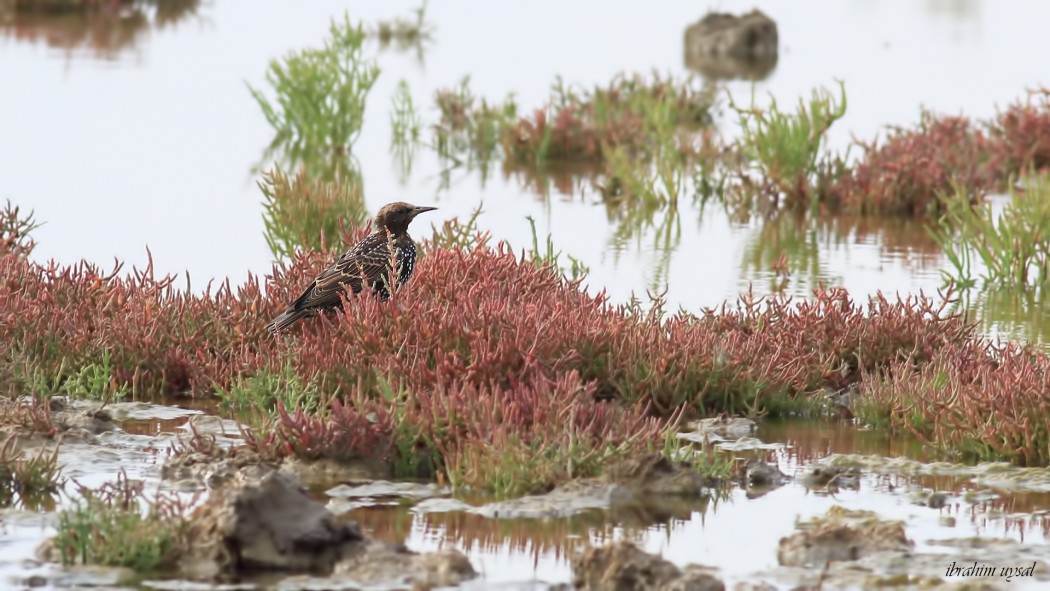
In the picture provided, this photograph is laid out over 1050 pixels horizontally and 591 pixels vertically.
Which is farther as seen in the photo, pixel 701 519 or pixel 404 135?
pixel 404 135

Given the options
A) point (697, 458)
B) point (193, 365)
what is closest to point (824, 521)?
point (697, 458)

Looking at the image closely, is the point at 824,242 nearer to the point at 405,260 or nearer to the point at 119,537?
the point at 405,260

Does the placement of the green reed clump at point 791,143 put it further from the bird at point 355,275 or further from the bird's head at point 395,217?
the bird at point 355,275

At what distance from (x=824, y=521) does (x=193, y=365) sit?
401 cm

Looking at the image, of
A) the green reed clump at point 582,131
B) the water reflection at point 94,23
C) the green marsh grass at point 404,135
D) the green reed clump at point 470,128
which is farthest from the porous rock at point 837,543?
the water reflection at point 94,23

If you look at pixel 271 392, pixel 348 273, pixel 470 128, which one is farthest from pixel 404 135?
pixel 271 392

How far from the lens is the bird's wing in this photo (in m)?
10.1

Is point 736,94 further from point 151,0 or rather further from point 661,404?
point 661,404

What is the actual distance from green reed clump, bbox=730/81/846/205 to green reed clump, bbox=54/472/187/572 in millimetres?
10794

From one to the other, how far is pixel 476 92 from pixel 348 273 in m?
15.7

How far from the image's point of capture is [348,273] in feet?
33.5

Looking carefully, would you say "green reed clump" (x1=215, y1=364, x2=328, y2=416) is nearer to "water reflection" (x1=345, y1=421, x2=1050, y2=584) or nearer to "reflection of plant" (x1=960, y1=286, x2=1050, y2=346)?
"water reflection" (x1=345, y1=421, x2=1050, y2=584)

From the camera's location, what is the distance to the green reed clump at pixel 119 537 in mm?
6816

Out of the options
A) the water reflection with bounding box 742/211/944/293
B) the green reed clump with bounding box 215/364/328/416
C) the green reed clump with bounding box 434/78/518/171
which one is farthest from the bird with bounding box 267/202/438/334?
the green reed clump with bounding box 434/78/518/171
